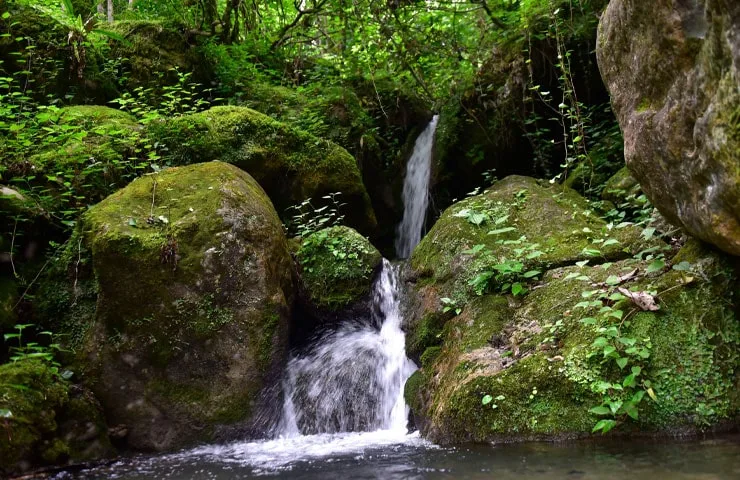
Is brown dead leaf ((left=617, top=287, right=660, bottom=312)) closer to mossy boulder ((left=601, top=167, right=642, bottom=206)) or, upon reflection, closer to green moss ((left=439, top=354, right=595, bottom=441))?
green moss ((left=439, top=354, right=595, bottom=441))

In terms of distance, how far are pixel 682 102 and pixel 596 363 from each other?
5.93 ft

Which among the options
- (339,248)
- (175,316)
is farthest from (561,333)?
(175,316)

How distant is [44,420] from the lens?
13.5 feet

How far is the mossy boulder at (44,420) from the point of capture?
384 centimetres

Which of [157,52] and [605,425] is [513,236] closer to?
[605,425]

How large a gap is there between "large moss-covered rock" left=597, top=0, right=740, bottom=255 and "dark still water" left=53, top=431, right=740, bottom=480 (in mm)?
1324

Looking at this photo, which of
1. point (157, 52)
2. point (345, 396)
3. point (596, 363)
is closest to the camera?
point (596, 363)

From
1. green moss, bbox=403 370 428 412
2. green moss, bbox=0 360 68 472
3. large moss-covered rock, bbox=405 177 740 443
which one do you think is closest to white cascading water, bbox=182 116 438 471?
green moss, bbox=403 370 428 412

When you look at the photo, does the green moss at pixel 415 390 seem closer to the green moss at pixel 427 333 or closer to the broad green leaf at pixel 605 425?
the green moss at pixel 427 333

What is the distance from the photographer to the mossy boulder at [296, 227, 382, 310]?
20.5 ft

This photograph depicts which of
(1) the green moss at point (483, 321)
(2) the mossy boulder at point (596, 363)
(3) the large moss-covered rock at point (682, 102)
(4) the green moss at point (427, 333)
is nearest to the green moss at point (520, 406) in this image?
(2) the mossy boulder at point (596, 363)

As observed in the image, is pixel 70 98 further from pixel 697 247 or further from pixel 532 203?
pixel 697 247

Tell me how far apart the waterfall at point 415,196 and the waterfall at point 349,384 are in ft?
10.8

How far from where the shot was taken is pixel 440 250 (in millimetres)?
5715
